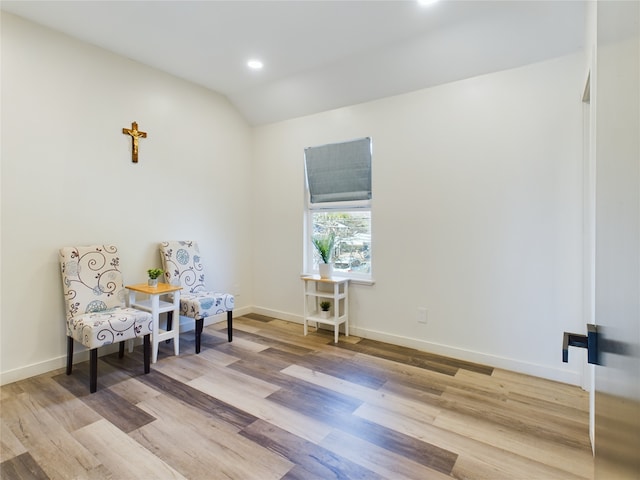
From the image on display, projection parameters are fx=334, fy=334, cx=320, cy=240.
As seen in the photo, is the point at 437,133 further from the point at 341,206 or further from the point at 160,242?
the point at 160,242

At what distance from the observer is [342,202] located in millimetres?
3850

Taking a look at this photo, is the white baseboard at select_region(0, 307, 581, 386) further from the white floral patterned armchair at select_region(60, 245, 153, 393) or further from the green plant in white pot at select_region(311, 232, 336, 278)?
the green plant in white pot at select_region(311, 232, 336, 278)

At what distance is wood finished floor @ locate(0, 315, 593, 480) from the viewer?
1701mm

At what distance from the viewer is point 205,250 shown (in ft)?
13.2

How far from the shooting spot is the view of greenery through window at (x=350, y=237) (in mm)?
3713

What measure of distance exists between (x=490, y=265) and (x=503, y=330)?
56 centimetres

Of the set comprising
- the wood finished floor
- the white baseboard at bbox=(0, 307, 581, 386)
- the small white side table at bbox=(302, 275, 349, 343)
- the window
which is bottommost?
the wood finished floor

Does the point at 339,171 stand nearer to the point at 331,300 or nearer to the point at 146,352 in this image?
the point at 331,300

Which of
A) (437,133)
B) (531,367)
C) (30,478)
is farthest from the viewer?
(437,133)

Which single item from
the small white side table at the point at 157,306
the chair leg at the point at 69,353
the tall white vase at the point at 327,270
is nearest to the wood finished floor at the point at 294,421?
the chair leg at the point at 69,353

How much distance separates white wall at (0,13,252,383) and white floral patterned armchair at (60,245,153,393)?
0.18m

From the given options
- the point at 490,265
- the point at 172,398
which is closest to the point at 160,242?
the point at 172,398

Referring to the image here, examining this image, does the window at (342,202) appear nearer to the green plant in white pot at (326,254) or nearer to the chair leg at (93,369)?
the green plant in white pot at (326,254)

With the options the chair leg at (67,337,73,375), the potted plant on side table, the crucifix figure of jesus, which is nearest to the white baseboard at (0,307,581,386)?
the chair leg at (67,337,73,375)
